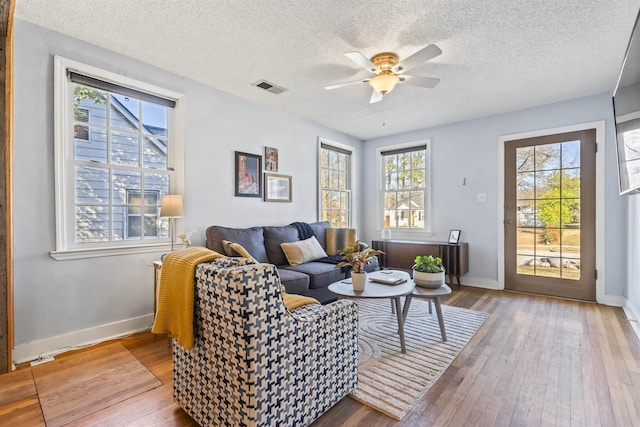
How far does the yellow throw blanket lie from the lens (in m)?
1.39

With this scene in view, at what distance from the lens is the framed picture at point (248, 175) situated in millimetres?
3607

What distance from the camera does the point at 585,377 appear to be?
1948 mm

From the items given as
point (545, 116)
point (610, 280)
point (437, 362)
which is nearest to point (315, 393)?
point (437, 362)

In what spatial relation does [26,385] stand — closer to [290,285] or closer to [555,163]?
[290,285]

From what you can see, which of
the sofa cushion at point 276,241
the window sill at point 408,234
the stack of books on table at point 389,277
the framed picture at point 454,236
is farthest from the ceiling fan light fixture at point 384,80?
the window sill at point 408,234

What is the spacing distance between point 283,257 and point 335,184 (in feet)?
6.98

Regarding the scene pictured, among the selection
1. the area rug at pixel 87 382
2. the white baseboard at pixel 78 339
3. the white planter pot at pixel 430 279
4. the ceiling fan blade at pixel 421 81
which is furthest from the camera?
the ceiling fan blade at pixel 421 81

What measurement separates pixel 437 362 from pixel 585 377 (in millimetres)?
908

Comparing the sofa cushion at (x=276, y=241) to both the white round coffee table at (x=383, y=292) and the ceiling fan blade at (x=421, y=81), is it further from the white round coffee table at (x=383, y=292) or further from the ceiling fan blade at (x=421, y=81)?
the ceiling fan blade at (x=421, y=81)

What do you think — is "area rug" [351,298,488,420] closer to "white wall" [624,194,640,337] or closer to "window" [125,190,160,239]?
"white wall" [624,194,640,337]

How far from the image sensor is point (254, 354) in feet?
3.95

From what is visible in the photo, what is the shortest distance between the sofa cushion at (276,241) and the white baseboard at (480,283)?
2.71m

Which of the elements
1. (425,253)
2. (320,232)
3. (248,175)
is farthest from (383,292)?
(425,253)

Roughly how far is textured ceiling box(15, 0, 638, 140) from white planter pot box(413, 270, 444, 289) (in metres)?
1.92
